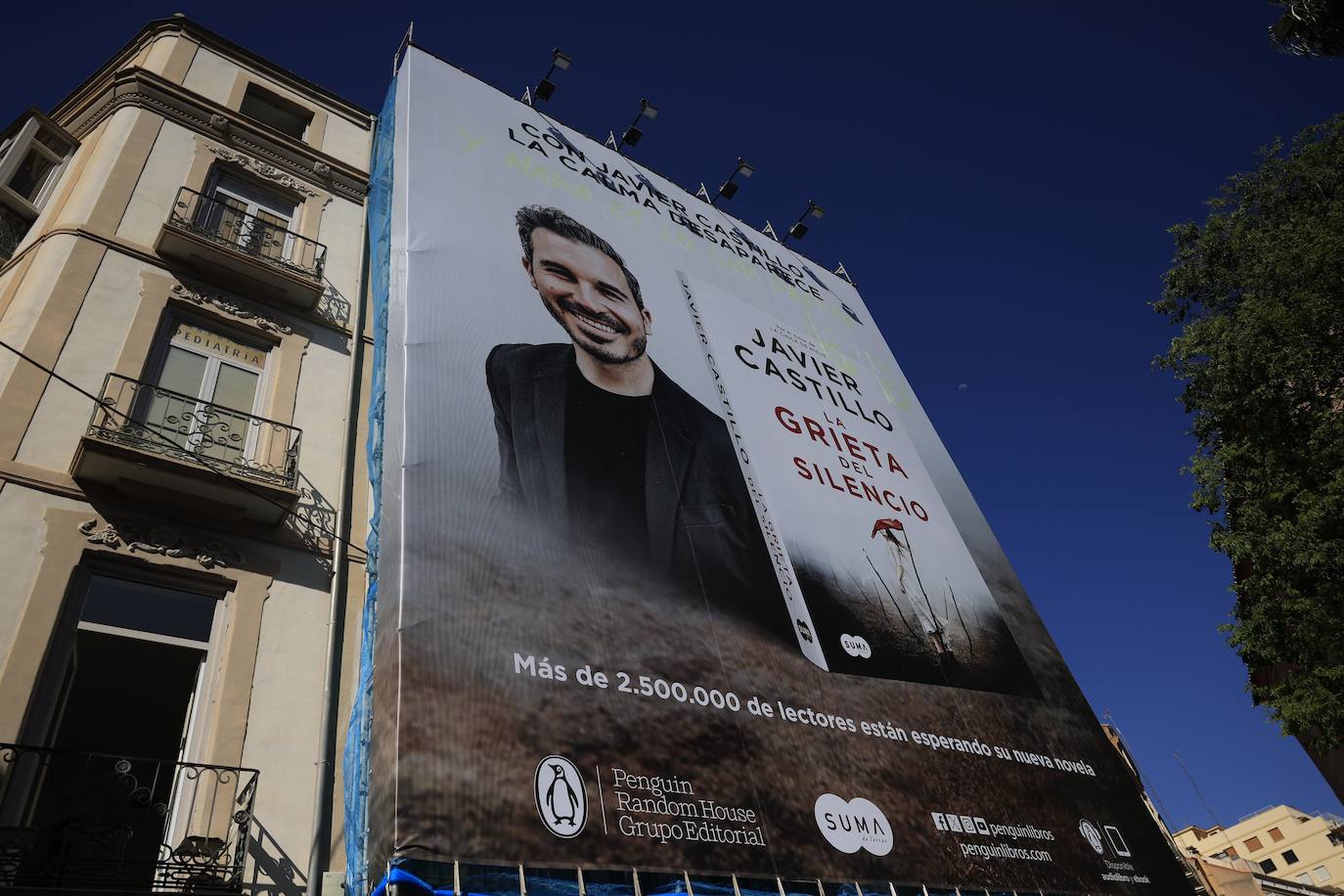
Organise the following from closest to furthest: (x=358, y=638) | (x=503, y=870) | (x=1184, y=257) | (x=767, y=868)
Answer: (x=503, y=870) < (x=767, y=868) < (x=358, y=638) < (x=1184, y=257)

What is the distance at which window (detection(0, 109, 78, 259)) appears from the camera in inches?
341

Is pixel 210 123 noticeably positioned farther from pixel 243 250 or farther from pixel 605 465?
pixel 605 465

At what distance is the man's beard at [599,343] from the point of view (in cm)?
890

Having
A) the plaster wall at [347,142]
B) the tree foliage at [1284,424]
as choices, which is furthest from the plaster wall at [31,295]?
the tree foliage at [1284,424]

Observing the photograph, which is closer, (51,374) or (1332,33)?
(51,374)

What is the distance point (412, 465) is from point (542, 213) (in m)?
4.58

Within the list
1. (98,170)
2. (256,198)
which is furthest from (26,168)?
(256,198)

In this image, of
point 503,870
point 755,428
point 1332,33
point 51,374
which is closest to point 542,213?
point 755,428

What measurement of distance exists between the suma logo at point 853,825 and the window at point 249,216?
7.65 metres

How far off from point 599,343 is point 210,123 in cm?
547

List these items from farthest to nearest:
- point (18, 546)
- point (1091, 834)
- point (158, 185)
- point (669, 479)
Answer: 1. point (158, 185)
2. point (1091, 834)
3. point (669, 479)
4. point (18, 546)

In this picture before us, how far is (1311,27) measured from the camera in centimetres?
936

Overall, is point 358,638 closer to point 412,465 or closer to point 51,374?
point 412,465

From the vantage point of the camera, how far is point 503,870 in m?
4.98
